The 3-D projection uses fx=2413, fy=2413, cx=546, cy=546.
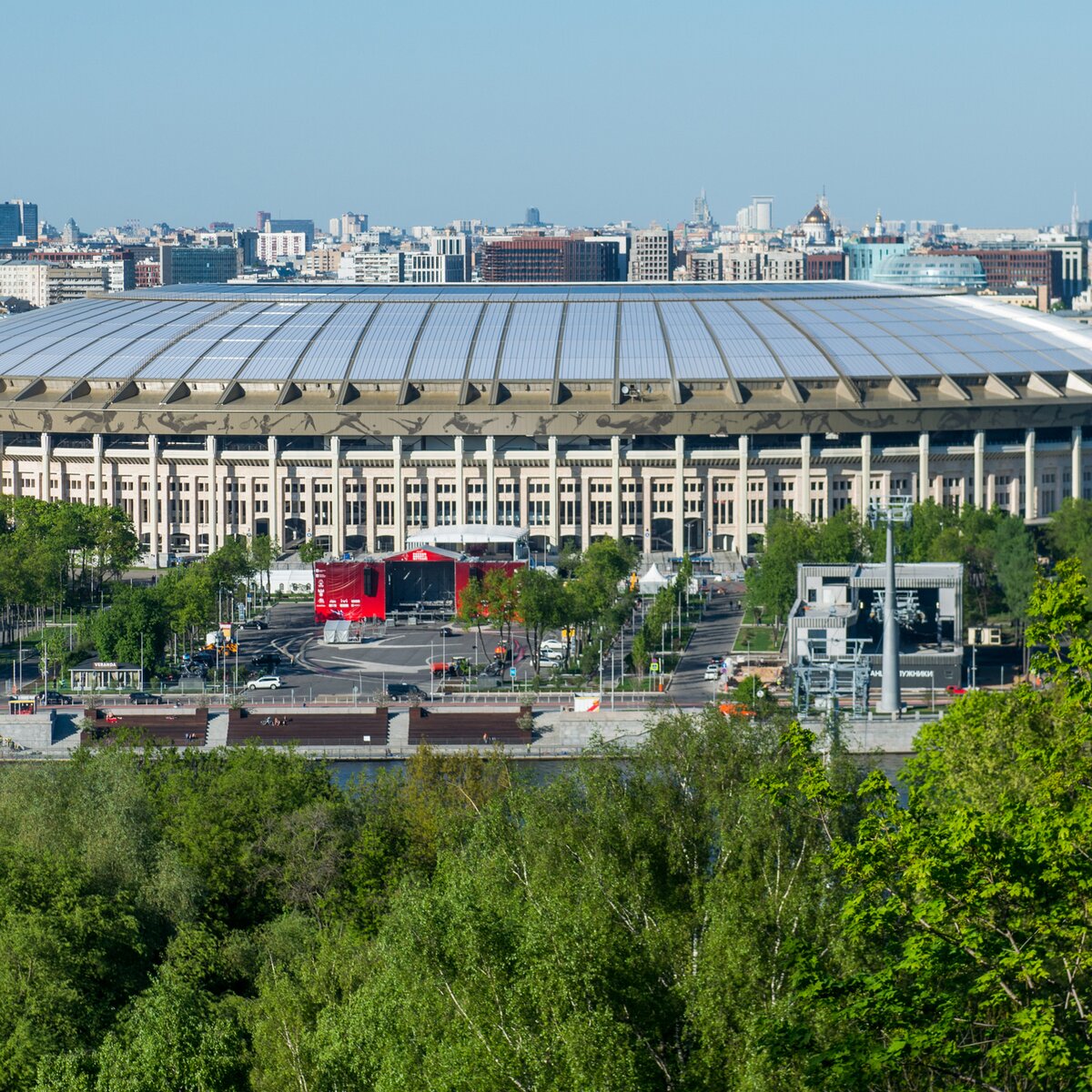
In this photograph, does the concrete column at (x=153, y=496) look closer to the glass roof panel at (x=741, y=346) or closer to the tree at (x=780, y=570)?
the glass roof panel at (x=741, y=346)

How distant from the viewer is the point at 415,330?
8338 centimetres

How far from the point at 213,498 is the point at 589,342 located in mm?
13644

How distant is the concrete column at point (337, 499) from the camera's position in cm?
7888

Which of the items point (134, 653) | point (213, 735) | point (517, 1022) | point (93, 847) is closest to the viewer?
point (517, 1022)

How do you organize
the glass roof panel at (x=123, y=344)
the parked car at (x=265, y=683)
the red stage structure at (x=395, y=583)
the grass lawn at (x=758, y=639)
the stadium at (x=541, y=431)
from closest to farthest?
the parked car at (x=265, y=683) → the grass lawn at (x=758, y=639) → the red stage structure at (x=395, y=583) → the stadium at (x=541, y=431) → the glass roof panel at (x=123, y=344)

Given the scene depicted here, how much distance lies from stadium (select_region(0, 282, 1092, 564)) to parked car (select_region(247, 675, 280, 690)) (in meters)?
20.1

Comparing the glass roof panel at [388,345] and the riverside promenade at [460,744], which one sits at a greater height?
the glass roof panel at [388,345]

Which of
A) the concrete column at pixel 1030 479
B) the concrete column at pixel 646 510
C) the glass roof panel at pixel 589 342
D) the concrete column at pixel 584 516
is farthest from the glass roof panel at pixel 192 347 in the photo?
the concrete column at pixel 1030 479

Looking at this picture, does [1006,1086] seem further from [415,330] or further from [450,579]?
[415,330]

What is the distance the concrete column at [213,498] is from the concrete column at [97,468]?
3.78 metres

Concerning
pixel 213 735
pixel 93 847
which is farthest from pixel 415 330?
A: pixel 93 847

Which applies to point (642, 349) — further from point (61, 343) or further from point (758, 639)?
point (61, 343)

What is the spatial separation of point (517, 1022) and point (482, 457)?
5648 cm

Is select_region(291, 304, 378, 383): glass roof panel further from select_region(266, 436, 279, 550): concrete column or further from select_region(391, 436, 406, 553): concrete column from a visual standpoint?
select_region(391, 436, 406, 553): concrete column
